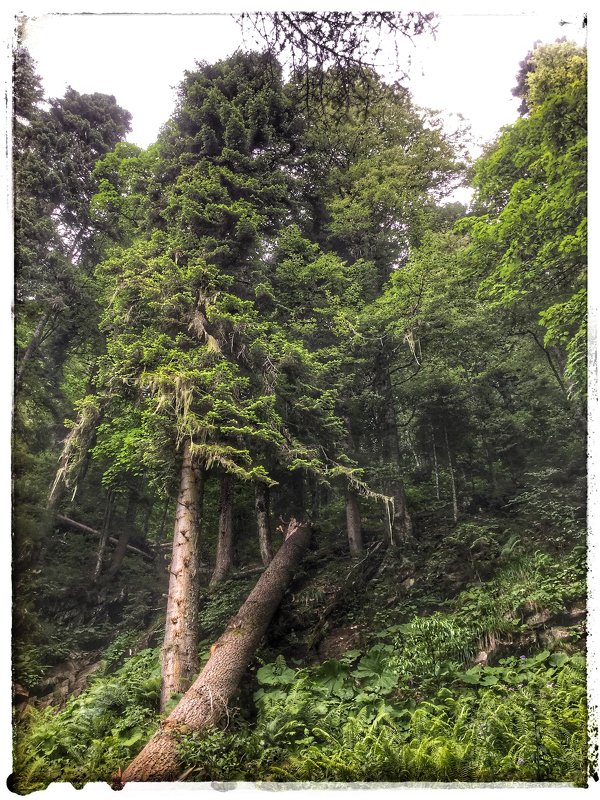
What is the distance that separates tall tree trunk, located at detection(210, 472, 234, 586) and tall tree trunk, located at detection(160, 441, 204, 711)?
336 millimetres

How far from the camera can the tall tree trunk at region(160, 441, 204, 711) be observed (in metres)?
4.12

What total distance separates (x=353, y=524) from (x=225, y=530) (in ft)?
5.03

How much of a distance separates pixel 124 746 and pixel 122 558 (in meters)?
2.16

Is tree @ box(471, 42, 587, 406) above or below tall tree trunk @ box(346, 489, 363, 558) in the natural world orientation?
above

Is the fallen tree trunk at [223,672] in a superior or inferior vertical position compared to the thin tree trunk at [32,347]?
inferior

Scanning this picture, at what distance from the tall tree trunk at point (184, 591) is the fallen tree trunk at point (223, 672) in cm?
26

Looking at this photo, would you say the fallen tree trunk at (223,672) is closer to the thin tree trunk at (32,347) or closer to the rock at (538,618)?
the rock at (538,618)

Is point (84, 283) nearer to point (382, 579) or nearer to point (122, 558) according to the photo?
point (122, 558)

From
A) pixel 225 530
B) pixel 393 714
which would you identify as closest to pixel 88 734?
pixel 225 530

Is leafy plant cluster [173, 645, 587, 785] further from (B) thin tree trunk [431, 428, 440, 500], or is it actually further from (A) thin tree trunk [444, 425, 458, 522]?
(B) thin tree trunk [431, 428, 440, 500]

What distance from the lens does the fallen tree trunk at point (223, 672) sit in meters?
3.26

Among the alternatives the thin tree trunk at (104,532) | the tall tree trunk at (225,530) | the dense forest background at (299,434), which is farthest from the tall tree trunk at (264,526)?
the thin tree trunk at (104,532)

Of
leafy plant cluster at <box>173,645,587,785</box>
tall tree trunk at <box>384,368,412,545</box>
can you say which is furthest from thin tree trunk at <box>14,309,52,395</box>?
tall tree trunk at <box>384,368,412,545</box>

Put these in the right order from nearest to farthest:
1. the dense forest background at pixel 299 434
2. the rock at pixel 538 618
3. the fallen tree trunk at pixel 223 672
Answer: the fallen tree trunk at pixel 223 672 → the dense forest background at pixel 299 434 → the rock at pixel 538 618
